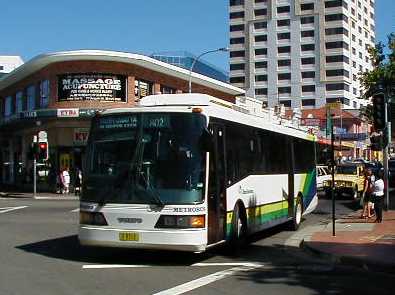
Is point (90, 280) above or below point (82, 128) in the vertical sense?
below

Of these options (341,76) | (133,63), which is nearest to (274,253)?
(133,63)

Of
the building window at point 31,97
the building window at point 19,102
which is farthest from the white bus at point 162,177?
the building window at point 19,102

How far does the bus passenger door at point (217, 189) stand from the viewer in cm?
1172

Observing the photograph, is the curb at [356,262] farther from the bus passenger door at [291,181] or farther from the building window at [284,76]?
the building window at [284,76]

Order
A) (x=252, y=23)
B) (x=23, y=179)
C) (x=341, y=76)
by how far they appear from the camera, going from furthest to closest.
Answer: (x=252, y=23) < (x=341, y=76) < (x=23, y=179)

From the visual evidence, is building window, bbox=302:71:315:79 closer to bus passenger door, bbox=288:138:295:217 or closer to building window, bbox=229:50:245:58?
building window, bbox=229:50:245:58

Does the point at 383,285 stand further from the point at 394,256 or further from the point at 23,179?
the point at 23,179

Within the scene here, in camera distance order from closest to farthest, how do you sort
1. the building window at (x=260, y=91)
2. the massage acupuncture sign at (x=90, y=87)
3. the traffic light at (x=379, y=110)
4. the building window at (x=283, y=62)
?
1. the traffic light at (x=379, y=110)
2. the massage acupuncture sign at (x=90, y=87)
3. the building window at (x=283, y=62)
4. the building window at (x=260, y=91)

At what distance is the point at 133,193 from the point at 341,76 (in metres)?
121

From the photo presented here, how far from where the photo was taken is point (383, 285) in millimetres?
10055

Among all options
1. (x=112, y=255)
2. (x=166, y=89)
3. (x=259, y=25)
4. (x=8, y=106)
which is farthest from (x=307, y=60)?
(x=112, y=255)

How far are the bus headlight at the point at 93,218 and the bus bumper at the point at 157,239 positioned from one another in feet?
0.33

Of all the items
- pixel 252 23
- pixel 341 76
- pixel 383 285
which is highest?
pixel 252 23

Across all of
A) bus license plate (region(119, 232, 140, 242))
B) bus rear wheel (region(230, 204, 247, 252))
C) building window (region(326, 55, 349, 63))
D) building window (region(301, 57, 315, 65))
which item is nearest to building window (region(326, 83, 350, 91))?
building window (region(326, 55, 349, 63))
